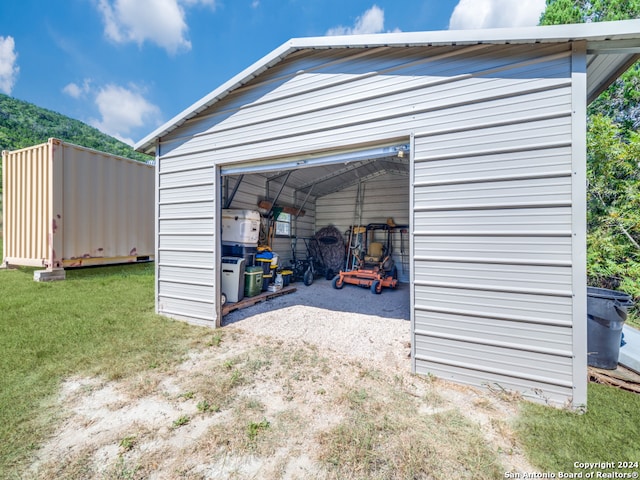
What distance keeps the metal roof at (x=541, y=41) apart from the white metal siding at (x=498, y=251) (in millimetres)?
446

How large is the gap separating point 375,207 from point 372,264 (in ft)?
6.37

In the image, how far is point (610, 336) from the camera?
242cm

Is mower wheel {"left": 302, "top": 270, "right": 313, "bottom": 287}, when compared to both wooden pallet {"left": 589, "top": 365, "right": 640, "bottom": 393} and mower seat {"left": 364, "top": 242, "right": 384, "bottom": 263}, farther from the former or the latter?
wooden pallet {"left": 589, "top": 365, "right": 640, "bottom": 393}

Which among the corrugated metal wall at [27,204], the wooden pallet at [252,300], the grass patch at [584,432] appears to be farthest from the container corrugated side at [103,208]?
the grass patch at [584,432]

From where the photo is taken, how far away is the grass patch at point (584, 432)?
1.52m

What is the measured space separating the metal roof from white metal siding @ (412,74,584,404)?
1.46 ft

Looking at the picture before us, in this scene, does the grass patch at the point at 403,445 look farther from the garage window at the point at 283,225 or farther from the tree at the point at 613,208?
the garage window at the point at 283,225

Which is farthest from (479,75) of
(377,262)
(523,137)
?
(377,262)

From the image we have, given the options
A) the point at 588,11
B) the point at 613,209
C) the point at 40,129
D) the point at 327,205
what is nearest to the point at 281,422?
the point at 613,209

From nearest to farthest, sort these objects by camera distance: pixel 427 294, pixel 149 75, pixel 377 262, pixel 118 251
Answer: pixel 427 294 < pixel 118 251 < pixel 377 262 < pixel 149 75

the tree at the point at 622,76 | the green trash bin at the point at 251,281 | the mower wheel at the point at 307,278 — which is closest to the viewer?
the green trash bin at the point at 251,281

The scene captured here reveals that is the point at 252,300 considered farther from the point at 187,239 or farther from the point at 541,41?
the point at 541,41

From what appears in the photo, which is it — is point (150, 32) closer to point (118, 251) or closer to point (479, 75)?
point (118, 251)

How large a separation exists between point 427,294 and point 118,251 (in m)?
7.13
